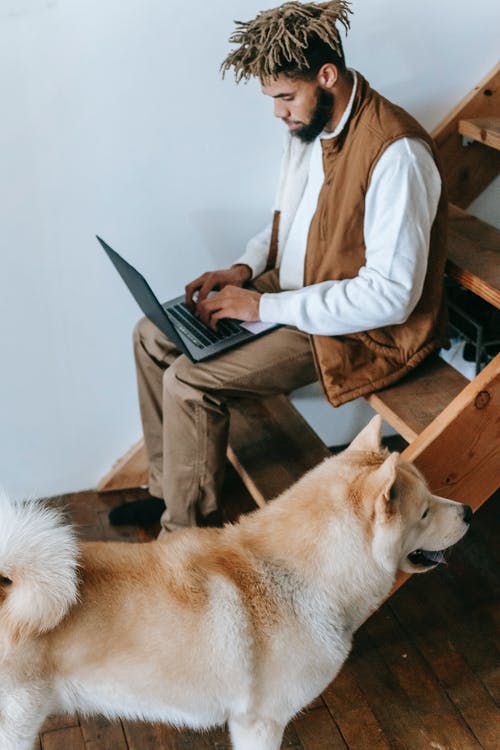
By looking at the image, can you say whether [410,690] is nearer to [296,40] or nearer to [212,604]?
[212,604]

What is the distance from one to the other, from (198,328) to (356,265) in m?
0.42

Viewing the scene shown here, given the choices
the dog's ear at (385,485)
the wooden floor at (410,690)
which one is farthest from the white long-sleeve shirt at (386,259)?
the wooden floor at (410,690)

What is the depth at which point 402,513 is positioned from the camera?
60.6 inches

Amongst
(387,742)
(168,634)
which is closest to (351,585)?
(168,634)

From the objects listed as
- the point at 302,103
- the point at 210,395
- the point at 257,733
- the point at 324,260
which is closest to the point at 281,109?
the point at 302,103

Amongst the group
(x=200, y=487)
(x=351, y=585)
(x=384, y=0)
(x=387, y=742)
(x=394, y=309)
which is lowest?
(x=387, y=742)

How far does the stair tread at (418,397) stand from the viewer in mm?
1920

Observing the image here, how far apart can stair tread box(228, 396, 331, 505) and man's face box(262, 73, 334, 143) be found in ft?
2.52

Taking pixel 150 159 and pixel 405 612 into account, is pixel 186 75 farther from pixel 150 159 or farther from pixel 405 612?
pixel 405 612

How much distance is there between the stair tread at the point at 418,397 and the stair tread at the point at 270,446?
0.30 metres

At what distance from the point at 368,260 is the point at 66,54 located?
0.87m

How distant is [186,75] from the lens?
86.3 inches

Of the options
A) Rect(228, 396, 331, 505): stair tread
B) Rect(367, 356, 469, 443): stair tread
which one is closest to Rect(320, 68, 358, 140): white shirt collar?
Rect(367, 356, 469, 443): stair tread

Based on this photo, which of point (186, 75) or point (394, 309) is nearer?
point (394, 309)
